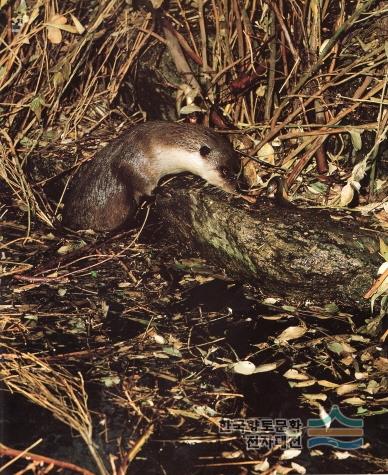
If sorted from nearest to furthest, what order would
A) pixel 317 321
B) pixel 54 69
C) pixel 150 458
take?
pixel 150 458 → pixel 317 321 → pixel 54 69

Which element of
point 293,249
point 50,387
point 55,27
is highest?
point 55,27

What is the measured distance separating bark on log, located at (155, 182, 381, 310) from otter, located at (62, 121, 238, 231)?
514 mm

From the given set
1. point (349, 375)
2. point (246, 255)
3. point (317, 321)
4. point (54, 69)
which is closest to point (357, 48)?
point (246, 255)

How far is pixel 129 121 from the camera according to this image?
4.84 m

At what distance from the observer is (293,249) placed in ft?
11.0

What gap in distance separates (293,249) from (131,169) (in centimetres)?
132

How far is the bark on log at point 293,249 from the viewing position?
3.30 meters

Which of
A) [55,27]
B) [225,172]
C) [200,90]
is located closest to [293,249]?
[225,172]

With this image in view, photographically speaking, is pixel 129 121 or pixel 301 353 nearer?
pixel 301 353

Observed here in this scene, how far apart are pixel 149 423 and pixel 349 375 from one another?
3.14ft

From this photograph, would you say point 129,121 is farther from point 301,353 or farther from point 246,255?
point 301,353
